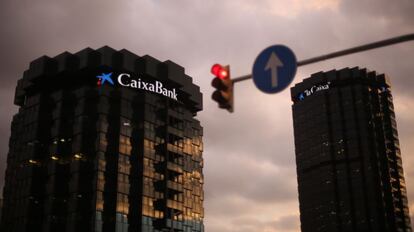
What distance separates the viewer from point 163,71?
12181cm

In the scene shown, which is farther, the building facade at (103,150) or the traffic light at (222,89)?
the building facade at (103,150)

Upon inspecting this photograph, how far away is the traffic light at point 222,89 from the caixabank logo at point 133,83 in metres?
100

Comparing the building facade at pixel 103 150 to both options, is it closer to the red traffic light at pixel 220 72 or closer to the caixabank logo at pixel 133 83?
the caixabank logo at pixel 133 83

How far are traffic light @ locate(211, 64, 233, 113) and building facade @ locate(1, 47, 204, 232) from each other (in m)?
89.7

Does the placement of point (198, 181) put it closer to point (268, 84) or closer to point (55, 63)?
point (55, 63)

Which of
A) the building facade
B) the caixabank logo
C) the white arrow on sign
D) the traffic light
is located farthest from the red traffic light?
the caixabank logo

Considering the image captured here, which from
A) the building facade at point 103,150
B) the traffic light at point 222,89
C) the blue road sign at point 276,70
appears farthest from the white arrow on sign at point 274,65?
the building facade at point 103,150

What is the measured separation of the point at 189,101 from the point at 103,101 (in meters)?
23.6

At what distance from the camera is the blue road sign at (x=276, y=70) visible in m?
10.8

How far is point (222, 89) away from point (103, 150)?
95732 mm

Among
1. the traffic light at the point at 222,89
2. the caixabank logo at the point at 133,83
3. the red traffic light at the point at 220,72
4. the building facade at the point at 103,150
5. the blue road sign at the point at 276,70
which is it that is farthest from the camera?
the caixabank logo at the point at 133,83

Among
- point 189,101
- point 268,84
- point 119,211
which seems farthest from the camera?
point 189,101

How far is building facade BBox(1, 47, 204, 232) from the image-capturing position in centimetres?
10212

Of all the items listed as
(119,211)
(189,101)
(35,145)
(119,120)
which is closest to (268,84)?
(119,211)
